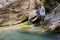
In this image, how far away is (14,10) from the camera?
58.2 feet

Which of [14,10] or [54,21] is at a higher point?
[14,10]

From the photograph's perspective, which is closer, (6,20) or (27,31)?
(27,31)

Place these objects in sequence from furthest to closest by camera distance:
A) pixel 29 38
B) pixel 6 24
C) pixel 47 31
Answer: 1. pixel 6 24
2. pixel 47 31
3. pixel 29 38

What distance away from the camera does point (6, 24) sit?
54.9 ft

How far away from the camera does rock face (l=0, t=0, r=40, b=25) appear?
17.1 meters

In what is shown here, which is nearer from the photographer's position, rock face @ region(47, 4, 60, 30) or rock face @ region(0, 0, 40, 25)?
rock face @ region(47, 4, 60, 30)

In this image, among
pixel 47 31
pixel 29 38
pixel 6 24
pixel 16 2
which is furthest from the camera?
pixel 16 2

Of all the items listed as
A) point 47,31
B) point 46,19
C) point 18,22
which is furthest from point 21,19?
point 47,31

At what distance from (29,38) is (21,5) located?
7285 mm

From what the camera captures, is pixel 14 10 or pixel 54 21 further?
pixel 14 10

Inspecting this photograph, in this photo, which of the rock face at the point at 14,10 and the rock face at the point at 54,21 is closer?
the rock face at the point at 54,21

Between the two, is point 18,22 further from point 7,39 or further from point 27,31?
point 7,39

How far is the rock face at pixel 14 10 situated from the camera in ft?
56.2

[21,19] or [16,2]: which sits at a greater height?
[16,2]
